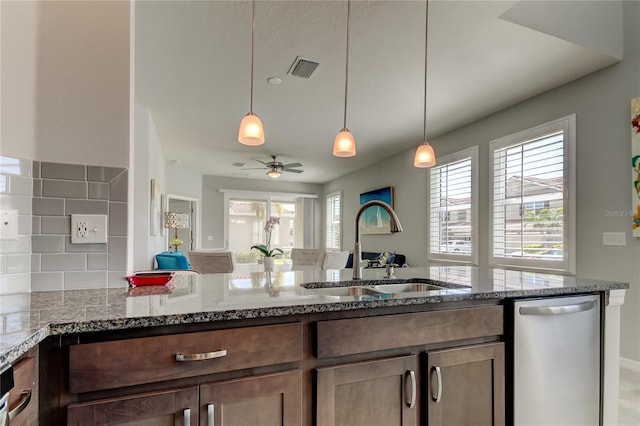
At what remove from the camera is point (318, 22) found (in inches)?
93.0

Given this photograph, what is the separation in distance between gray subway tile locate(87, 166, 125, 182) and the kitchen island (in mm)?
432

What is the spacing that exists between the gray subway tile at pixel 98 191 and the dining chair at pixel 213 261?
238 cm

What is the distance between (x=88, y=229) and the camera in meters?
1.36

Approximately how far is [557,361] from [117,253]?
6.14 ft

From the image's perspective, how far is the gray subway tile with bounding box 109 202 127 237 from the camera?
1.40 meters

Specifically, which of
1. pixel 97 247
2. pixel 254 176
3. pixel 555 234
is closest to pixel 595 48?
pixel 555 234

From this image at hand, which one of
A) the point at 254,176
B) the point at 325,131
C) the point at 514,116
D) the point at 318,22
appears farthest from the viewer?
the point at 254,176

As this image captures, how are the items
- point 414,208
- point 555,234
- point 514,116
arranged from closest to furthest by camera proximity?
point 555,234, point 514,116, point 414,208

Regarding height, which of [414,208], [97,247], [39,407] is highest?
[414,208]

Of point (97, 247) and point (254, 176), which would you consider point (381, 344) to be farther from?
point (254, 176)

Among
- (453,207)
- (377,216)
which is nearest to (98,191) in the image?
(453,207)

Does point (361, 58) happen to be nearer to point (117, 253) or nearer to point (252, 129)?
point (252, 129)

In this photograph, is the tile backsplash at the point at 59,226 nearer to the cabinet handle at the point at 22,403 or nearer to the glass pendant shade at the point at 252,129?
the cabinet handle at the point at 22,403

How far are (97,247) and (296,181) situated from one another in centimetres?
751
